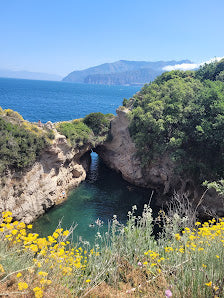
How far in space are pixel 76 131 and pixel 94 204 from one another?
8203mm

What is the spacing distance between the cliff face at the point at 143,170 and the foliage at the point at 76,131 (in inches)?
136

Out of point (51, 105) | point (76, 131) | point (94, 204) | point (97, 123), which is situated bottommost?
point (94, 204)

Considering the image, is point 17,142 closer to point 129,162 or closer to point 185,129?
point 129,162

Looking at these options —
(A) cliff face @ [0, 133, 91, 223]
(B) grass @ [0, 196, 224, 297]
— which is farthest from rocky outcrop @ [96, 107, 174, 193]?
(B) grass @ [0, 196, 224, 297]

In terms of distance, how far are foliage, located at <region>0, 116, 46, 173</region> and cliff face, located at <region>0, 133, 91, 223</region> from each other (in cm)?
81

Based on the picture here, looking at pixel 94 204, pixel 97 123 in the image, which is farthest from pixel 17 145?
pixel 97 123

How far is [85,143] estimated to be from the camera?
27031 millimetres

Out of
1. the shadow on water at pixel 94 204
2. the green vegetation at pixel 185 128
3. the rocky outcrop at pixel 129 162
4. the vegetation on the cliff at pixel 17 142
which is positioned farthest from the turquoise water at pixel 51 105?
the green vegetation at pixel 185 128

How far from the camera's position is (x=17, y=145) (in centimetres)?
1881

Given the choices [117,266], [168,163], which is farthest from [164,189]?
[117,266]

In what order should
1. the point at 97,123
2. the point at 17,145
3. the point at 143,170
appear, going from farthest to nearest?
the point at 97,123 → the point at 143,170 → the point at 17,145

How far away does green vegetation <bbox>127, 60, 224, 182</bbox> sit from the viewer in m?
20.1

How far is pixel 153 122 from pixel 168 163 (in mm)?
4415

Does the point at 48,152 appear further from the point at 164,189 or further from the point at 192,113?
the point at 192,113
